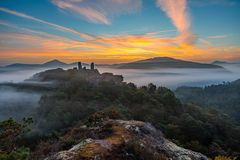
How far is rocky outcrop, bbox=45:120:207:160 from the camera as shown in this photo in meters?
10.6

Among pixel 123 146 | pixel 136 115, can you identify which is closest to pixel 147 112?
pixel 136 115

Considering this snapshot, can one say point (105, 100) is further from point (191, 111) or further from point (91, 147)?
point (91, 147)

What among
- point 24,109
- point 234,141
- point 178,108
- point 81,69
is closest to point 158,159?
point 234,141

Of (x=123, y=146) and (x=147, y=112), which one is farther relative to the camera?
(x=147, y=112)

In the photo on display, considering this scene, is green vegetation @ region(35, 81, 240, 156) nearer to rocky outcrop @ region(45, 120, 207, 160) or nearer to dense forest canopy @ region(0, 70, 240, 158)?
dense forest canopy @ region(0, 70, 240, 158)

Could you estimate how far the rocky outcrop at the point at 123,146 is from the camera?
34.9 feet

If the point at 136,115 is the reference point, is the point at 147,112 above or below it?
above

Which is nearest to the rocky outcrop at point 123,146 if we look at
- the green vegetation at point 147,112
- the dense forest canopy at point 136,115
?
the green vegetation at point 147,112

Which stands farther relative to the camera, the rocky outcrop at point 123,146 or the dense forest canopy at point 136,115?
the dense forest canopy at point 136,115

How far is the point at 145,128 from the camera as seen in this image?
1446 cm

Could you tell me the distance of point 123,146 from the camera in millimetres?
11391

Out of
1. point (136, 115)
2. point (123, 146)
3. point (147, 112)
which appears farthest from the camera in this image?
point (147, 112)

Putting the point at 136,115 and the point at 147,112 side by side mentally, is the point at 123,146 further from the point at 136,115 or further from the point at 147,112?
the point at 147,112

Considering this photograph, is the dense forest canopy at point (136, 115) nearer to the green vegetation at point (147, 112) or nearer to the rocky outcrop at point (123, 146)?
the green vegetation at point (147, 112)
